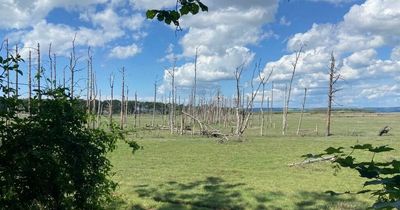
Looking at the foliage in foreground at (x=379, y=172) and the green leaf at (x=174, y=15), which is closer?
the foliage in foreground at (x=379, y=172)

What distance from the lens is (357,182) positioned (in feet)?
58.1

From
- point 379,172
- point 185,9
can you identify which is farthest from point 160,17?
point 379,172

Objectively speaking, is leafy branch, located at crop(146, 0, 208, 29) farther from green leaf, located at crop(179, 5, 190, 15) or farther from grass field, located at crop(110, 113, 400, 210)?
grass field, located at crop(110, 113, 400, 210)

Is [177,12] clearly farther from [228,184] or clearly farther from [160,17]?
[228,184]

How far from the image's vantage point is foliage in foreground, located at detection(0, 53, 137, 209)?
5574 millimetres

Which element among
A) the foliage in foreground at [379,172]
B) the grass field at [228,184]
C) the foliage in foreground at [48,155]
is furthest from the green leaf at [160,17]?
the grass field at [228,184]

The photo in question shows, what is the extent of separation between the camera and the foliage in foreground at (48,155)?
18.3 ft

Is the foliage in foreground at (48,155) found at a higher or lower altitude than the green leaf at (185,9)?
lower

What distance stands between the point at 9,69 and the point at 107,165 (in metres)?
1.89

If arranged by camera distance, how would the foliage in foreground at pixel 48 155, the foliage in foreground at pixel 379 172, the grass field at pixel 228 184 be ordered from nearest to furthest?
the foliage in foreground at pixel 379 172 → the foliage in foreground at pixel 48 155 → the grass field at pixel 228 184

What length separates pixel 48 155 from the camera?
5.52 meters

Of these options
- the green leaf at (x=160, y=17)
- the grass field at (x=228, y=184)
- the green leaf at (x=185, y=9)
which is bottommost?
the grass field at (x=228, y=184)

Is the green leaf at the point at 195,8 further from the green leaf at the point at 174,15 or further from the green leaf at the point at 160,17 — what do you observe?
the green leaf at the point at 160,17

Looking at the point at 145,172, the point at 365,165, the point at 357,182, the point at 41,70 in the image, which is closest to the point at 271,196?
the point at 357,182
